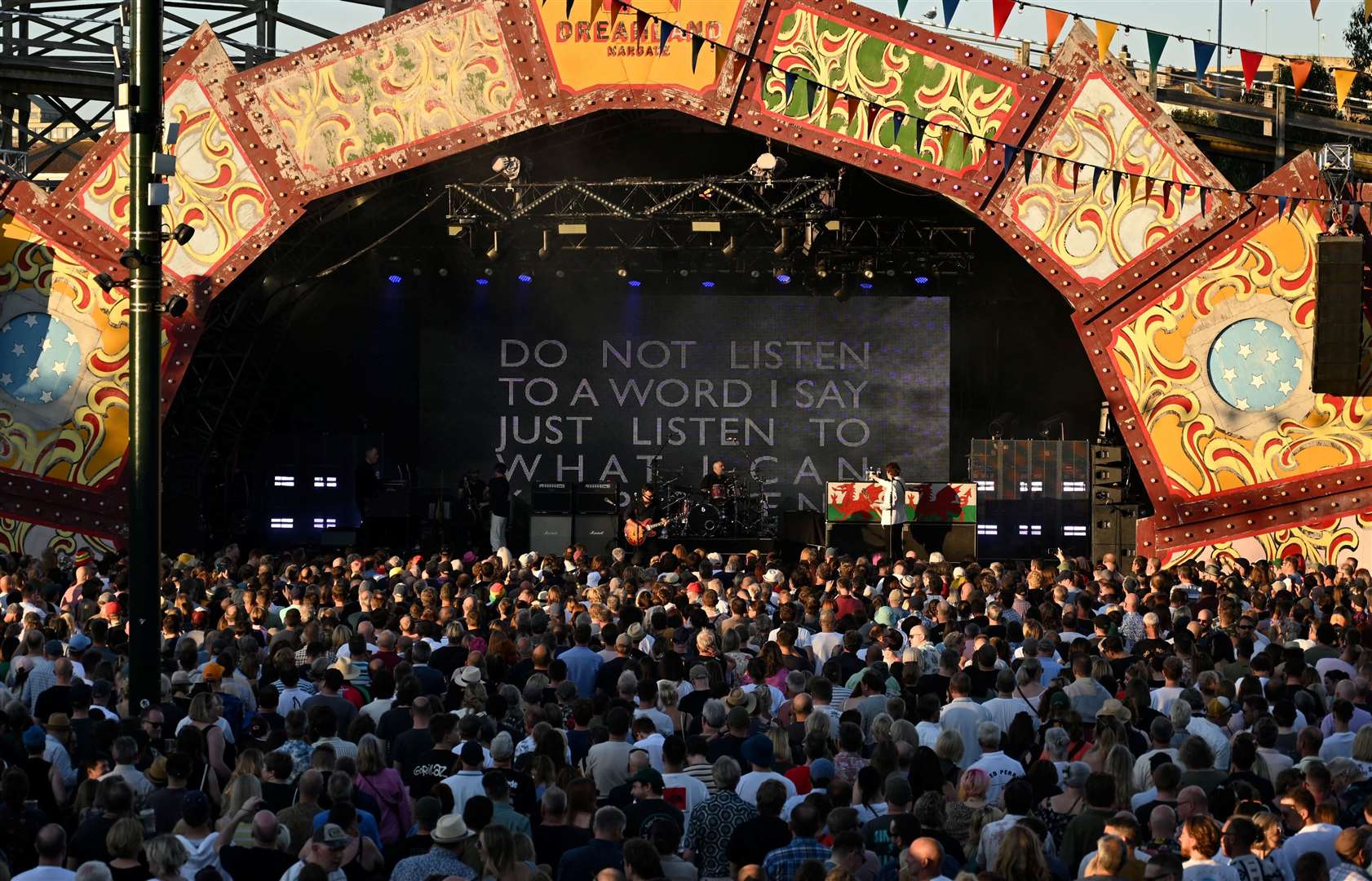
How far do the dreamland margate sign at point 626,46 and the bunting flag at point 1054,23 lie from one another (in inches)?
182

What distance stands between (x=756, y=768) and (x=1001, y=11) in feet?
38.9

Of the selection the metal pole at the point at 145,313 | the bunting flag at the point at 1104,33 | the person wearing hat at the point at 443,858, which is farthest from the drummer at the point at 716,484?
the person wearing hat at the point at 443,858

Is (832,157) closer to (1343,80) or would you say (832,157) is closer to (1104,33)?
(1104,33)

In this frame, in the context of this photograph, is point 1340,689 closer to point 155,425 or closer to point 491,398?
point 155,425

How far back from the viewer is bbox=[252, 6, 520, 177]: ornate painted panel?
2345 cm

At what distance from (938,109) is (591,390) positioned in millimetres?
8726

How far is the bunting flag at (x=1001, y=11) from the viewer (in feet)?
62.9

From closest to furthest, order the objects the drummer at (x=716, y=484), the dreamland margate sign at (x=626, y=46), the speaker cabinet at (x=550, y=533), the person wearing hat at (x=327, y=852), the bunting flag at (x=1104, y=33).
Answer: the person wearing hat at (x=327, y=852) < the bunting flag at (x=1104, y=33) < the dreamland margate sign at (x=626, y=46) < the drummer at (x=716, y=484) < the speaker cabinet at (x=550, y=533)

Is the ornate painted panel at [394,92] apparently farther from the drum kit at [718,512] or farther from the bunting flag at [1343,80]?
the bunting flag at [1343,80]

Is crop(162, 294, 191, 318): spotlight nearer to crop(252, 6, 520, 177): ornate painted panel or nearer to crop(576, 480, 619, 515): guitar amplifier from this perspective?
crop(252, 6, 520, 177): ornate painted panel

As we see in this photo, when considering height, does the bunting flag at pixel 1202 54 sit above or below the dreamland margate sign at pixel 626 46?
below

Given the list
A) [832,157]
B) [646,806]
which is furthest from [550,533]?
[646,806]

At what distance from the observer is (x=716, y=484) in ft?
89.0

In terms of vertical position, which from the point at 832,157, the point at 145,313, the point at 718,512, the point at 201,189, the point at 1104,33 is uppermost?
the point at 1104,33
